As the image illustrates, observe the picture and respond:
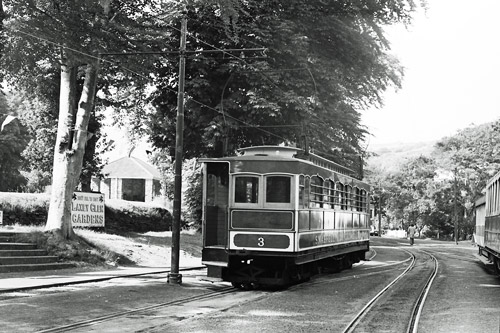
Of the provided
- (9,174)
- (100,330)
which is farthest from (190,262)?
(9,174)

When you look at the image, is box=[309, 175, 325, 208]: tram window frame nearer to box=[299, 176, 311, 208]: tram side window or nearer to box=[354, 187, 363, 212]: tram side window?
box=[299, 176, 311, 208]: tram side window

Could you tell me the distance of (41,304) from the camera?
39.1 ft

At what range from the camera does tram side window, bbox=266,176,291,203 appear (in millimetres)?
15359

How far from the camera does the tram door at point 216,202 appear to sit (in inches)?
626

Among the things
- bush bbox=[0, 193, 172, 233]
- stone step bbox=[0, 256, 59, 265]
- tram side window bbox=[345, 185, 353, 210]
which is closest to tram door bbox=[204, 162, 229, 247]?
stone step bbox=[0, 256, 59, 265]

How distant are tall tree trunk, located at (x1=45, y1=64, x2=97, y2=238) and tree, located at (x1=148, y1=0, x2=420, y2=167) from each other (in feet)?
15.7

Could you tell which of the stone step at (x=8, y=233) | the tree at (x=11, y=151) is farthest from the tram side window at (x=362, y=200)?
the tree at (x=11, y=151)

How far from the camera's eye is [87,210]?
2408 cm

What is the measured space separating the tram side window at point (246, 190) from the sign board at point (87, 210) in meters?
9.61

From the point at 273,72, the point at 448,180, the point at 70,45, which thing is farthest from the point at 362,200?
the point at 448,180

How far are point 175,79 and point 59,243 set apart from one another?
9.94 m

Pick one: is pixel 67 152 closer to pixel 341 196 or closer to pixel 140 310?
pixel 341 196

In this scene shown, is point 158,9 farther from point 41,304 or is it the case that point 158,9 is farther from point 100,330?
point 100,330

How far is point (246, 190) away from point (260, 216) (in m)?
0.75
